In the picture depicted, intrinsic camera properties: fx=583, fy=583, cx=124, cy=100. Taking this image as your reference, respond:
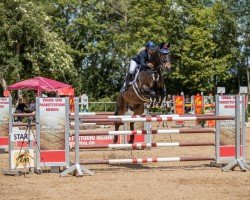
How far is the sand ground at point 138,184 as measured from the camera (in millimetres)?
9000

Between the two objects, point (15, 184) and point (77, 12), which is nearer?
point (15, 184)

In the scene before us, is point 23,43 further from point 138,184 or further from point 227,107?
point 138,184

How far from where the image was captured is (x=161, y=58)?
12.7m

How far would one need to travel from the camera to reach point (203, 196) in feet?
28.9

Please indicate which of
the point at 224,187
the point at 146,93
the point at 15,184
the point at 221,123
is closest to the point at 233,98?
the point at 221,123

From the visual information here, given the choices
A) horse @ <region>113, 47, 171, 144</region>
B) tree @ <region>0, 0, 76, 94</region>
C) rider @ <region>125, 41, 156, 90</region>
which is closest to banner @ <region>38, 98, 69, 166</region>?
horse @ <region>113, 47, 171, 144</region>

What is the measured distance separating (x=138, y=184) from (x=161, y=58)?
11.5 feet

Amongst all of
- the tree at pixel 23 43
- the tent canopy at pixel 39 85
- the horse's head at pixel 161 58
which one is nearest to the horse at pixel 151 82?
the horse's head at pixel 161 58

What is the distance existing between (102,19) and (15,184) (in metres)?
50.3

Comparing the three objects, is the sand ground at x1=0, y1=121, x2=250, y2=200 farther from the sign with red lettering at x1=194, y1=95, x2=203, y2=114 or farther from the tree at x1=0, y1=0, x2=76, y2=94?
the tree at x1=0, y1=0, x2=76, y2=94

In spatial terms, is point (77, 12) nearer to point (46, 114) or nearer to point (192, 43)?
point (192, 43)

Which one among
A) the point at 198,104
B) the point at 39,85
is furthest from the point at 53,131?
the point at 198,104

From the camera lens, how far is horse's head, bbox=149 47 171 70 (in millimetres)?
12531

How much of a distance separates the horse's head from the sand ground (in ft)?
7.30
